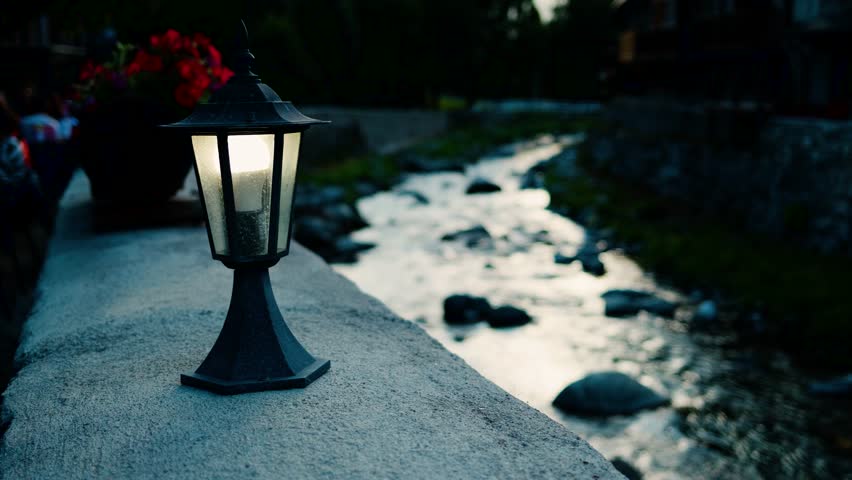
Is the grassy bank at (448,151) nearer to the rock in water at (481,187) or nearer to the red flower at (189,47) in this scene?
the rock in water at (481,187)

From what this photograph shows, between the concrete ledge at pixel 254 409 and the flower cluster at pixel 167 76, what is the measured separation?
2056 millimetres

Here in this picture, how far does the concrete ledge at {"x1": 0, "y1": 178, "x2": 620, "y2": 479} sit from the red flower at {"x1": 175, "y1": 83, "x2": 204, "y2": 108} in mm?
1963

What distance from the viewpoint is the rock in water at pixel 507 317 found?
9.31 metres

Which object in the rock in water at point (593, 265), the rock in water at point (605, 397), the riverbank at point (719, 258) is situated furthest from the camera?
the rock in water at point (593, 265)

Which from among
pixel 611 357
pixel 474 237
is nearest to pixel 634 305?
pixel 611 357

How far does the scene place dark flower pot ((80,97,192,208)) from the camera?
5.59 m

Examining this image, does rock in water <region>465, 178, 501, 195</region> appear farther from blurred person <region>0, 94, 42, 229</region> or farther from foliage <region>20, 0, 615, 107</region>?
blurred person <region>0, 94, 42, 229</region>

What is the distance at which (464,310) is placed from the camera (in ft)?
31.3

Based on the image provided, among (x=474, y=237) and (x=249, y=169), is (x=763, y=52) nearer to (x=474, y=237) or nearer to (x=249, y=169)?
(x=474, y=237)

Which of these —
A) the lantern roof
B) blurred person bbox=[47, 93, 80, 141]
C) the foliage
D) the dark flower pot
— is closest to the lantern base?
the lantern roof

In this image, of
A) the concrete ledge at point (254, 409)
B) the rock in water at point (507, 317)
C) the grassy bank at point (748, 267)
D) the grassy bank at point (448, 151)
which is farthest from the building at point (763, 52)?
the concrete ledge at point (254, 409)

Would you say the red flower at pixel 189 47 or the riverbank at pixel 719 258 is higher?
the red flower at pixel 189 47

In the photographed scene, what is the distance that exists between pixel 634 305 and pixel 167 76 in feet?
21.2

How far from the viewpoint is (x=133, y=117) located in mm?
5582
